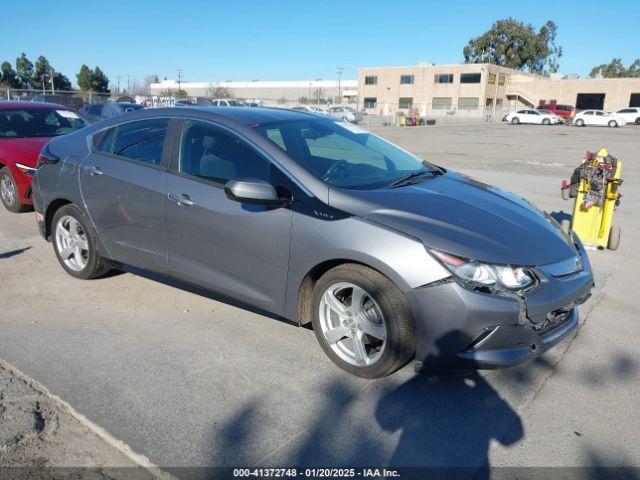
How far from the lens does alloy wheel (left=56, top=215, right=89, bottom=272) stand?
189 inches

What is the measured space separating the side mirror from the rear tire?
552 cm

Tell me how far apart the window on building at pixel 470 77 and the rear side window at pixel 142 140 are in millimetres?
73895

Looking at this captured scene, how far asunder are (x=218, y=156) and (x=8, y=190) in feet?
17.6

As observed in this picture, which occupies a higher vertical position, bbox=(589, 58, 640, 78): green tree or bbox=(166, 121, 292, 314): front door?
bbox=(589, 58, 640, 78): green tree

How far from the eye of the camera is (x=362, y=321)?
323 centimetres

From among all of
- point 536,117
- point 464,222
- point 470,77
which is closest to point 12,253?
point 464,222

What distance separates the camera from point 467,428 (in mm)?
2873

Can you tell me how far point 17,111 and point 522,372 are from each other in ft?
26.4

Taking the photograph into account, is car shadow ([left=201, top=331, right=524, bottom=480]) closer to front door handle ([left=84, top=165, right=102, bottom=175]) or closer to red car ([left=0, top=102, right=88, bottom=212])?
front door handle ([left=84, top=165, right=102, bottom=175])

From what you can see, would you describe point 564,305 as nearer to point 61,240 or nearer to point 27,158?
point 61,240

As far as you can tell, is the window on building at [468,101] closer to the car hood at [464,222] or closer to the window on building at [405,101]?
the window on building at [405,101]

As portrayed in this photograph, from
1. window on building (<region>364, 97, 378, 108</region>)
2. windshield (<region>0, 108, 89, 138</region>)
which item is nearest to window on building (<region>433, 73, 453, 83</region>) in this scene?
window on building (<region>364, 97, 378, 108</region>)

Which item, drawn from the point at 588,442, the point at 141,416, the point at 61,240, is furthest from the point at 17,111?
the point at 588,442

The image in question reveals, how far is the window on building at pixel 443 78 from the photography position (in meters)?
74.8
